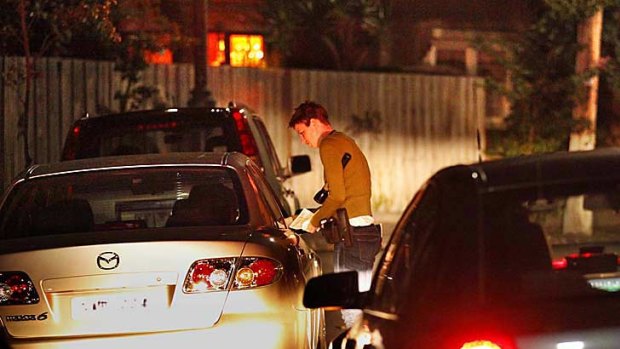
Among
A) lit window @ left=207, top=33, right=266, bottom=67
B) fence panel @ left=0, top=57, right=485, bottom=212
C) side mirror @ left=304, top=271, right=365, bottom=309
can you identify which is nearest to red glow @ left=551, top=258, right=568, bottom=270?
side mirror @ left=304, top=271, right=365, bottom=309

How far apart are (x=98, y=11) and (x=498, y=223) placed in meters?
11.1

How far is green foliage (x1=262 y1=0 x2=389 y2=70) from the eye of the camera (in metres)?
20.3

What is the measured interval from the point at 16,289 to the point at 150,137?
4439 mm

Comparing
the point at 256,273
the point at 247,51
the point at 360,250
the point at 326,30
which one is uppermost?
the point at 326,30

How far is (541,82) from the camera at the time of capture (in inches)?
722

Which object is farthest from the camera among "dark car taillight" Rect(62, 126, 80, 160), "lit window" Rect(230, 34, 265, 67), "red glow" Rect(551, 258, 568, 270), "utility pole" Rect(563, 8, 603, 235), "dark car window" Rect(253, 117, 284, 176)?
"lit window" Rect(230, 34, 265, 67)

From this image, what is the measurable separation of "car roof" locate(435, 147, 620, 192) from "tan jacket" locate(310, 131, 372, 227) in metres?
3.44

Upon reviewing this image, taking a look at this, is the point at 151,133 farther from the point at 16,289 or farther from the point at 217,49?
the point at 217,49

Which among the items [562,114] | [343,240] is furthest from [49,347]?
[562,114]

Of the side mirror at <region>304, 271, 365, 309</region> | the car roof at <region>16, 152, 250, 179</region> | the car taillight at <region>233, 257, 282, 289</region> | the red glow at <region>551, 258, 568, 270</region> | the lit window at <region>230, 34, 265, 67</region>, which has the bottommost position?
the car taillight at <region>233, 257, 282, 289</region>

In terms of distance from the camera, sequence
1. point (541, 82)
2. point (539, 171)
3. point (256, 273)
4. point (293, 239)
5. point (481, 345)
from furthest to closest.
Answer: point (541, 82) → point (293, 239) → point (256, 273) → point (539, 171) → point (481, 345)

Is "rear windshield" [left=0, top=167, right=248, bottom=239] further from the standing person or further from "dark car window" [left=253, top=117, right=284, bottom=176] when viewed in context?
"dark car window" [left=253, top=117, right=284, bottom=176]

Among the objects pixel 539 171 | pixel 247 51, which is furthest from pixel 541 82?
pixel 539 171

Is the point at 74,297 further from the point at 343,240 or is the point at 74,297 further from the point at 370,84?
the point at 370,84
